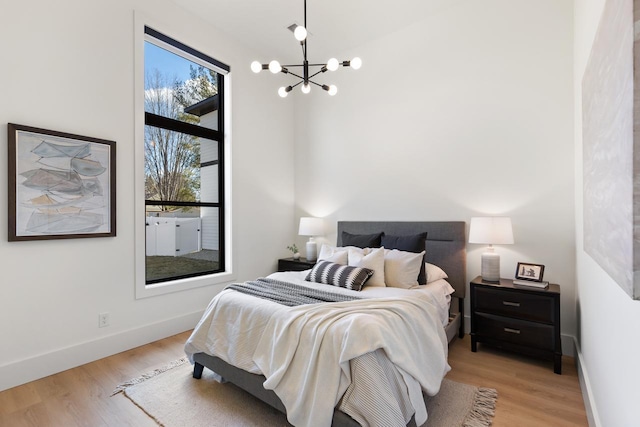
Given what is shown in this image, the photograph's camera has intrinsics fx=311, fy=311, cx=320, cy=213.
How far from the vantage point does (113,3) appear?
282 cm

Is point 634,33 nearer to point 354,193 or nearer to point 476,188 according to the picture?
point 476,188

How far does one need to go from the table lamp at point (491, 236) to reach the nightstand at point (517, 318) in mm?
103

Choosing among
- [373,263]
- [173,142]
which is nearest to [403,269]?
[373,263]

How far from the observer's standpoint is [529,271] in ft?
9.14

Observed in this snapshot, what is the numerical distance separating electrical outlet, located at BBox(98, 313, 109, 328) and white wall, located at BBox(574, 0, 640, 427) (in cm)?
342

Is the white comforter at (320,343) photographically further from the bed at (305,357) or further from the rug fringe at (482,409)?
the rug fringe at (482,409)

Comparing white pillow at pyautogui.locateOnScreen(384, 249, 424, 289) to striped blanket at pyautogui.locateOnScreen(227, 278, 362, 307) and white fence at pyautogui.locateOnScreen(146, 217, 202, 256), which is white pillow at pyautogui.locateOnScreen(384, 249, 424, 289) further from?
white fence at pyautogui.locateOnScreen(146, 217, 202, 256)

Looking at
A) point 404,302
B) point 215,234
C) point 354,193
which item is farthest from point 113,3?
point 404,302

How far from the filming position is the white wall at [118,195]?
7.54ft

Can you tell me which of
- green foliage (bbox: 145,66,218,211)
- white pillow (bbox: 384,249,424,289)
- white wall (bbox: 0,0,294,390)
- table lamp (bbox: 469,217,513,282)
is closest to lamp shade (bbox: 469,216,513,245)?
table lamp (bbox: 469,217,513,282)

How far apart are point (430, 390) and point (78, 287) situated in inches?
111

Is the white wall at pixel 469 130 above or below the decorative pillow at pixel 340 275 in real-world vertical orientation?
above

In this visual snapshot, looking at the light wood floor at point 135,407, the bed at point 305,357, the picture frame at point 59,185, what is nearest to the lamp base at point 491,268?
the bed at point 305,357

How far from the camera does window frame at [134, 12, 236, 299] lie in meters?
2.98
